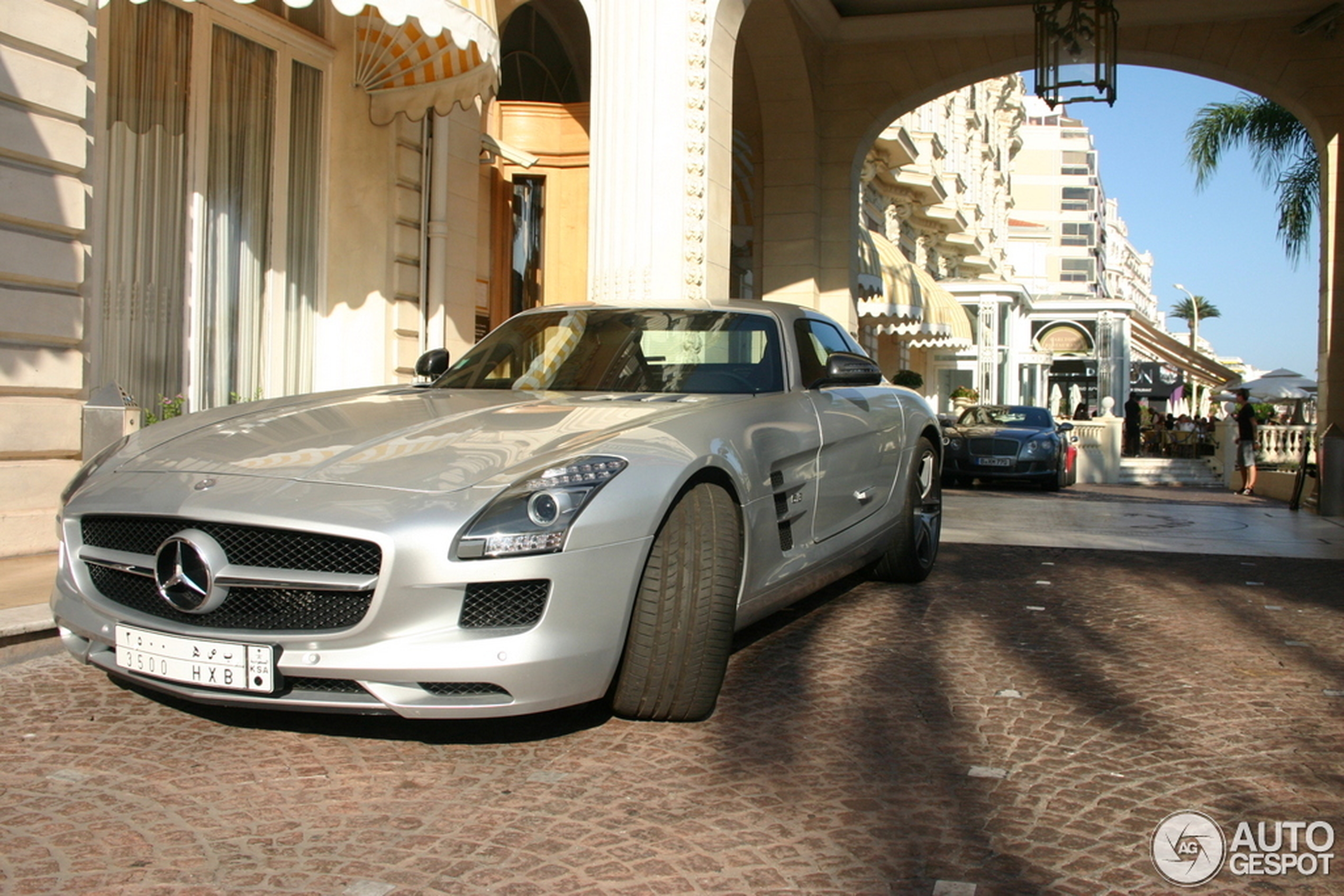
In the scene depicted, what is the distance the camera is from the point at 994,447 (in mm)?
18781

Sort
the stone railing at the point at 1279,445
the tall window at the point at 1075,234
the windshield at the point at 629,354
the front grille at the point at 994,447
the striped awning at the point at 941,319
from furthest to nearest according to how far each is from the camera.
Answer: the tall window at the point at 1075,234 < the striped awning at the point at 941,319 < the stone railing at the point at 1279,445 < the front grille at the point at 994,447 < the windshield at the point at 629,354

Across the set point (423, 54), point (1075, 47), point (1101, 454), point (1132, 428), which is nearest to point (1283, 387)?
point (1132, 428)

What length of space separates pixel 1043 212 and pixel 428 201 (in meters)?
84.3

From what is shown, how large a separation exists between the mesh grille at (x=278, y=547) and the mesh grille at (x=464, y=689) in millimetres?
325

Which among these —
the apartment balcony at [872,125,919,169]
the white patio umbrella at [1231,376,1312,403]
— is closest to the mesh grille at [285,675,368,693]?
the apartment balcony at [872,125,919,169]

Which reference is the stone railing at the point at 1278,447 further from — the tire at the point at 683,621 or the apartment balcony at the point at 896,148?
the tire at the point at 683,621

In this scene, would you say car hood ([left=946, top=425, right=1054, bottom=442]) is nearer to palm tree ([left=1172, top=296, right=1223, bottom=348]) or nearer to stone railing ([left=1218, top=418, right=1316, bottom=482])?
stone railing ([left=1218, top=418, right=1316, bottom=482])

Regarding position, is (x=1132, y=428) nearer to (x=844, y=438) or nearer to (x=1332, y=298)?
(x=1332, y=298)

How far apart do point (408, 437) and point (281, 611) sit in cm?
75

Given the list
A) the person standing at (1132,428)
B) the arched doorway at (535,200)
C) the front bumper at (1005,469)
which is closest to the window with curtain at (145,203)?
the arched doorway at (535,200)

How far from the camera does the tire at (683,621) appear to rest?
11.1ft

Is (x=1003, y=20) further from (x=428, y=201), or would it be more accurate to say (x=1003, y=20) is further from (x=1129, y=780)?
(x=1129, y=780)

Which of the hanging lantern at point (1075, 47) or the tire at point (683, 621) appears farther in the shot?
the hanging lantern at point (1075, 47)

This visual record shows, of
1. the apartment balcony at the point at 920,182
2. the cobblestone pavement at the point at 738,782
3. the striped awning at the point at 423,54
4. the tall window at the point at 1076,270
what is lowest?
the cobblestone pavement at the point at 738,782
